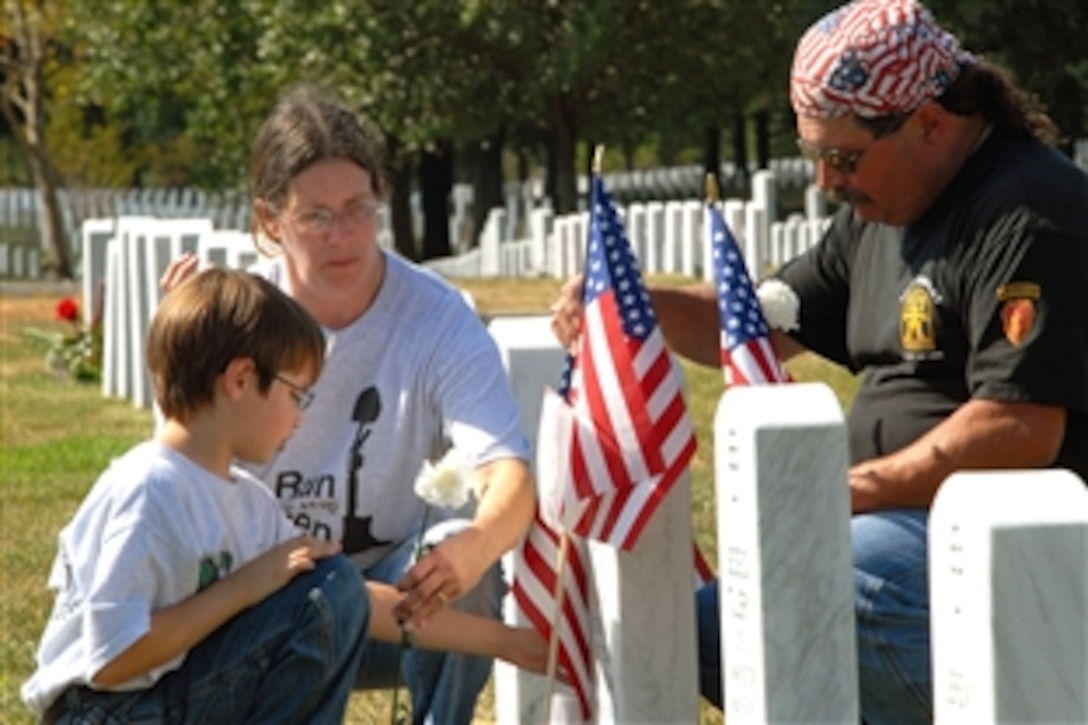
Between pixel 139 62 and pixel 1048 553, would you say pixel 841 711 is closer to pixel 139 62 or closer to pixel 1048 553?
pixel 1048 553

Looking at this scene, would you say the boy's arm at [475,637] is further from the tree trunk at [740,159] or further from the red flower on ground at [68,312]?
the tree trunk at [740,159]

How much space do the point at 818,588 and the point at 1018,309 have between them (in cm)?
127

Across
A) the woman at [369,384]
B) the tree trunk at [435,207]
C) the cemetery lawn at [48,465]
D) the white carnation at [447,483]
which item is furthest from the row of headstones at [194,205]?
the white carnation at [447,483]

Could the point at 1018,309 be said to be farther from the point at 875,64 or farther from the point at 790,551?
the point at 790,551

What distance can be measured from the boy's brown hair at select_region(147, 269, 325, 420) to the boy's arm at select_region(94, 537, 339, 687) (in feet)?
0.94

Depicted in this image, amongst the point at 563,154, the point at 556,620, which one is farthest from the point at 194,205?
the point at 556,620

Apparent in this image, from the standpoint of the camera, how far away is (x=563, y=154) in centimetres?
3472

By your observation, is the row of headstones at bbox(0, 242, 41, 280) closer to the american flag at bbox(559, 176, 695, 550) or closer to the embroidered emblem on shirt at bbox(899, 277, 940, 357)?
the embroidered emblem on shirt at bbox(899, 277, 940, 357)

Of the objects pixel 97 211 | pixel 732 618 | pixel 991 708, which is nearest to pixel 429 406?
pixel 732 618

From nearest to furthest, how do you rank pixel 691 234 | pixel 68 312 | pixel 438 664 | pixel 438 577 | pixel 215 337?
pixel 215 337, pixel 438 577, pixel 438 664, pixel 68 312, pixel 691 234

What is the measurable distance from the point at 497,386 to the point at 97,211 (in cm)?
3769

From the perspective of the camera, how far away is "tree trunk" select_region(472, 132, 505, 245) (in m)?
40.1

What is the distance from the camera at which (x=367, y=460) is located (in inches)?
217

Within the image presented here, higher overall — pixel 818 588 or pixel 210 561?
pixel 818 588
